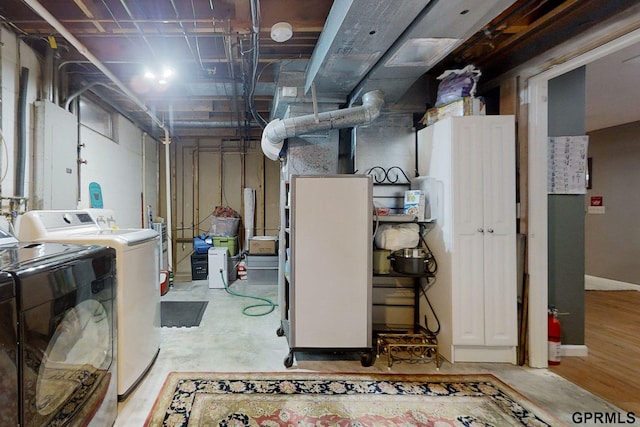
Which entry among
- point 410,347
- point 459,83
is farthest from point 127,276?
point 459,83

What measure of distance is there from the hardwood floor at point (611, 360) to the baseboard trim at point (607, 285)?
85 centimetres

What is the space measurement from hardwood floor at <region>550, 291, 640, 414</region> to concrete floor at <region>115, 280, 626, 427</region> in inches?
5.1

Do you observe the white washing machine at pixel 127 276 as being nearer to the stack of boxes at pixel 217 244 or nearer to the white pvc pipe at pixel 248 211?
the stack of boxes at pixel 217 244

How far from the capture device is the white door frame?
2211 millimetres

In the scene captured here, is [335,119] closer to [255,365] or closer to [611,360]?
[255,365]

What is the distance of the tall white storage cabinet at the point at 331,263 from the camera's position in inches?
88.3

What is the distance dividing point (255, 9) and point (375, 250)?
2.03 metres

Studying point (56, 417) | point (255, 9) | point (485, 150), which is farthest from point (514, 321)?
point (255, 9)

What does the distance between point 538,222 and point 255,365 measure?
8.22ft

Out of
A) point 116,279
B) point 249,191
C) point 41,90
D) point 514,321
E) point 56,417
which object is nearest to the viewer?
point 56,417

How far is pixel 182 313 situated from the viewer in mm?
3311

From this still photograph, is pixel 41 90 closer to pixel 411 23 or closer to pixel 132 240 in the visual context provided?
pixel 132 240

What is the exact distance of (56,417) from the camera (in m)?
1.10

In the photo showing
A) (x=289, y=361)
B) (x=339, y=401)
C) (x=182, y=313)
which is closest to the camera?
(x=339, y=401)
